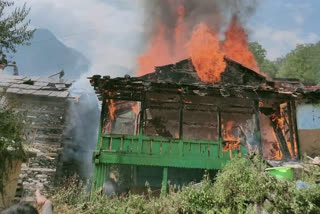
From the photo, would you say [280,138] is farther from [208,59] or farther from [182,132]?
[208,59]

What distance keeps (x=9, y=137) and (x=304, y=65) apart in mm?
39414

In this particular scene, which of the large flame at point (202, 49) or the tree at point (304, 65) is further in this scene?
the tree at point (304, 65)

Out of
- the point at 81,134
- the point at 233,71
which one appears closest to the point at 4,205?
the point at 233,71

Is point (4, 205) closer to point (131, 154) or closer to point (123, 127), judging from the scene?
point (131, 154)

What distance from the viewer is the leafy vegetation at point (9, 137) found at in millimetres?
7363

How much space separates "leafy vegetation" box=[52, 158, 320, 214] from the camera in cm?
749

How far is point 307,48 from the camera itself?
4188cm

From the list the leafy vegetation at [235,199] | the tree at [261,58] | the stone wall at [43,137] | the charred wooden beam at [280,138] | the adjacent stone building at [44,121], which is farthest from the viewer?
the tree at [261,58]

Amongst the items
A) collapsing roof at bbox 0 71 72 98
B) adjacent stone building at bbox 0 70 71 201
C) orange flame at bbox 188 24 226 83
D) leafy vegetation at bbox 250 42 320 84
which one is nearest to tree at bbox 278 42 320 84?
leafy vegetation at bbox 250 42 320 84

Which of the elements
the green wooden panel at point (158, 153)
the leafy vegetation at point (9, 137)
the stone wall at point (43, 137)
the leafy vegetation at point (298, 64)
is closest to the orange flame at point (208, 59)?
the green wooden panel at point (158, 153)

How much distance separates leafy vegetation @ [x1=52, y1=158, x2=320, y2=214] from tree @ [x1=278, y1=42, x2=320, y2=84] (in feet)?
106

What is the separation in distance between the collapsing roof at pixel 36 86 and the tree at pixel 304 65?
3001 centimetres

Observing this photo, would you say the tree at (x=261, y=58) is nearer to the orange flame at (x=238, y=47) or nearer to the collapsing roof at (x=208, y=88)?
the orange flame at (x=238, y=47)

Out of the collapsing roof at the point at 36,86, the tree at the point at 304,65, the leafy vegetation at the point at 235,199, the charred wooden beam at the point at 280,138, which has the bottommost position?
the leafy vegetation at the point at 235,199
